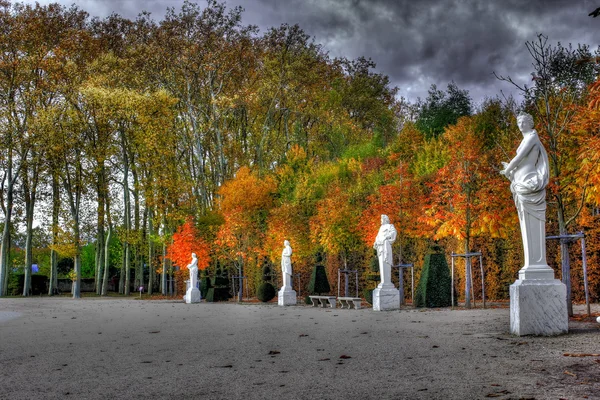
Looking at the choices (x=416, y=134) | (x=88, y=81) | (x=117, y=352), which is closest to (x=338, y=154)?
(x=416, y=134)

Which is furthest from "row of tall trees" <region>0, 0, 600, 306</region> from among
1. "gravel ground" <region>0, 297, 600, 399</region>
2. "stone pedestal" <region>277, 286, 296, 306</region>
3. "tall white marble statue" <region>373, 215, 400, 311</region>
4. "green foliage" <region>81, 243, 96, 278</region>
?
"green foliage" <region>81, 243, 96, 278</region>

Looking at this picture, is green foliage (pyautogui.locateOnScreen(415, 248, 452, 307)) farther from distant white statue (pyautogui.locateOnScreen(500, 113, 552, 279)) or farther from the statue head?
the statue head

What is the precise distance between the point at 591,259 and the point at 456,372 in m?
13.0

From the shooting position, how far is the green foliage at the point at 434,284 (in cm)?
1772

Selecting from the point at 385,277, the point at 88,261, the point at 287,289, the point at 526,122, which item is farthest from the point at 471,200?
the point at 88,261

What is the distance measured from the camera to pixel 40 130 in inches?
1380

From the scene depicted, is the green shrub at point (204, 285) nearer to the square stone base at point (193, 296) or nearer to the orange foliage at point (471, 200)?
the square stone base at point (193, 296)

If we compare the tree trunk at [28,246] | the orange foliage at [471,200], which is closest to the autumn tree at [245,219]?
the orange foliage at [471,200]

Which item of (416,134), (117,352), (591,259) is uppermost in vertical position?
(416,134)

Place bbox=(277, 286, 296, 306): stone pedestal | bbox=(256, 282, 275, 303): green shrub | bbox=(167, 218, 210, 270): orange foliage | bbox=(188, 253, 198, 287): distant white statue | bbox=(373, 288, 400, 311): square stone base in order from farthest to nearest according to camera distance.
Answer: bbox=(167, 218, 210, 270): orange foliage
bbox=(188, 253, 198, 287): distant white statue
bbox=(256, 282, 275, 303): green shrub
bbox=(277, 286, 296, 306): stone pedestal
bbox=(373, 288, 400, 311): square stone base

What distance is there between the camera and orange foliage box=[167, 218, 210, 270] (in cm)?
3044

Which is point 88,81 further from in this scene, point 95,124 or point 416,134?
point 416,134

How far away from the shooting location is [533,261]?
905 centimetres

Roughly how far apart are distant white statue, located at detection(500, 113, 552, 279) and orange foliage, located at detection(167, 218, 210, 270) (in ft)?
75.7
